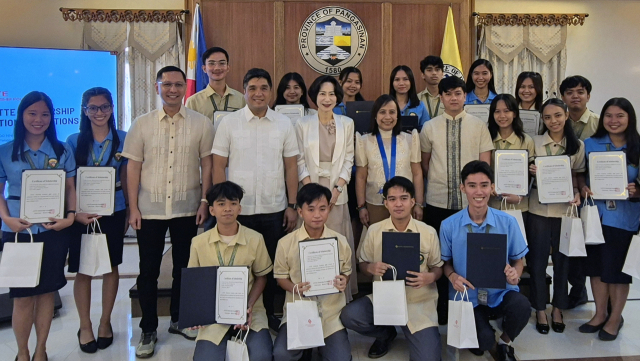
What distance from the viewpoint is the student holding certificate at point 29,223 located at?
2453 mm

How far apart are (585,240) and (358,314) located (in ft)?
4.91

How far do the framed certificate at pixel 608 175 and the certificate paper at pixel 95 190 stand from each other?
2884 mm

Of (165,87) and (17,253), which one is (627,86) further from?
(17,253)

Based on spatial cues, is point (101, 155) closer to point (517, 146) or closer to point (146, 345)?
point (146, 345)

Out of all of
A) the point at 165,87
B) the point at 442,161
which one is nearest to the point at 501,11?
the point at 442,161

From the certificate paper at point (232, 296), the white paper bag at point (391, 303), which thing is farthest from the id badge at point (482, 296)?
the certificate paper at point (232, 296)

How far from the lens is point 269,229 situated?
9.25 ft

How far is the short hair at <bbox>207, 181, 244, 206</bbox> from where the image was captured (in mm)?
2443

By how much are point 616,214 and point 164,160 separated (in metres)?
2.77

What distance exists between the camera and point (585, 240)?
2844 mm

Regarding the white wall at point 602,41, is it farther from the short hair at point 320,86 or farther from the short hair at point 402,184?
the short hair at point 402,184

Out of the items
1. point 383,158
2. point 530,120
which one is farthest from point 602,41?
point 383,158

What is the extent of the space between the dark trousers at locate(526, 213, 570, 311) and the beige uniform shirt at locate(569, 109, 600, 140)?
0.72m

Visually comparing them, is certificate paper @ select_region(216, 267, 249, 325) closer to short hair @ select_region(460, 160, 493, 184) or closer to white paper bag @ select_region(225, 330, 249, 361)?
white paper bag @ select_region(225, 330, 249, 361)
